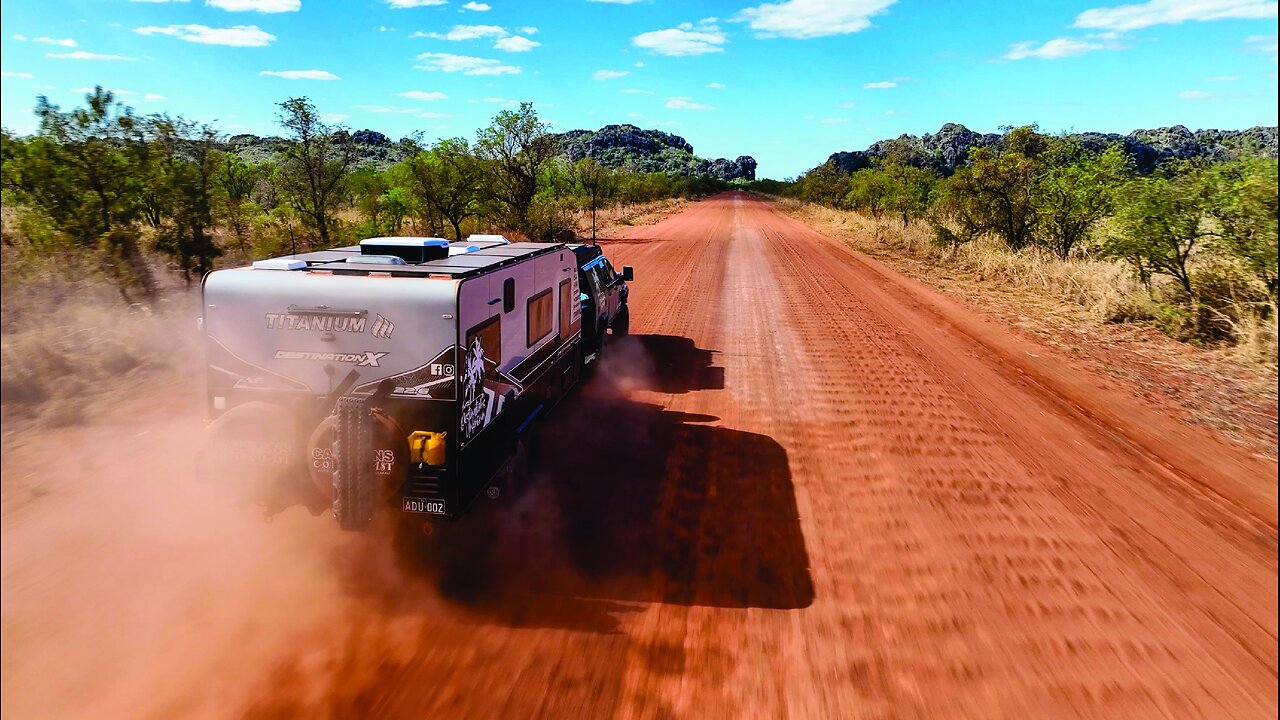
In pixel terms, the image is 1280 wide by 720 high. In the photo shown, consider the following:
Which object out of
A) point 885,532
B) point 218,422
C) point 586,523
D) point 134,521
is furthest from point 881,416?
point 134,521

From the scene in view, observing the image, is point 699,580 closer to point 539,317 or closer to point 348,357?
point 348,357

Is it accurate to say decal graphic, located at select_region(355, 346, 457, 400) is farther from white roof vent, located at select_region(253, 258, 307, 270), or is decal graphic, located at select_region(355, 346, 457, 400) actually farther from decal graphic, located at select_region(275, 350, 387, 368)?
white roof vent, located at select_region(253, 258, 307, 270)

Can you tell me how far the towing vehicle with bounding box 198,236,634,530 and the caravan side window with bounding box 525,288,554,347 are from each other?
1.33m

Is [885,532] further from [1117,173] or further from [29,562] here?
[1117,173]

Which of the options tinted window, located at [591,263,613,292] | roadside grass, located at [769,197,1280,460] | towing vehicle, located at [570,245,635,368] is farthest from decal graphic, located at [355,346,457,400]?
roadside grass, located at [769,197,1280,460]

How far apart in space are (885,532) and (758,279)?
15.8 metres

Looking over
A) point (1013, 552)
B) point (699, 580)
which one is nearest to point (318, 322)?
point (699, 580)

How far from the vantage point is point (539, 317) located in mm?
7652

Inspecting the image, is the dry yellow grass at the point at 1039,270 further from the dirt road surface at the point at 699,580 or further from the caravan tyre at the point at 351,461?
the caravan tyre at the point at 351,461

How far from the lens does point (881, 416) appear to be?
9492 millimetres

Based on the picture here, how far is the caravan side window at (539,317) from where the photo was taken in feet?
23.8

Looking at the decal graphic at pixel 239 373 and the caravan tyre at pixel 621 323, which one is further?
the caravan tyre at pixel 621 323

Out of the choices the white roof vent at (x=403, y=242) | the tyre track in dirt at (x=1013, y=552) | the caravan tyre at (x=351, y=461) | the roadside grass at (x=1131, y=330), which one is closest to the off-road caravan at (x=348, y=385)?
the caravan tyre at (x=351, y=461)

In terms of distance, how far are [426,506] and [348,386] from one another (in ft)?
3.72
